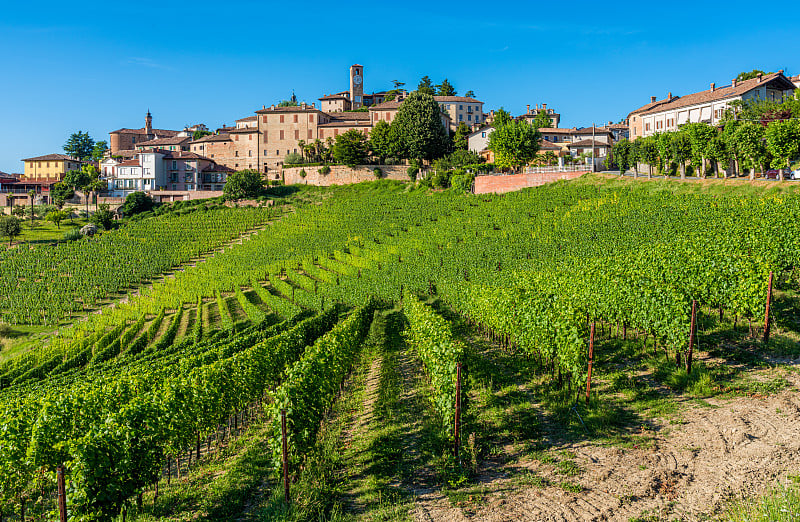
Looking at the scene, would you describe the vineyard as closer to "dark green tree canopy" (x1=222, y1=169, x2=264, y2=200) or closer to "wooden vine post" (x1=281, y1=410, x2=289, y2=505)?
"wooden vine post" (x1=281, y1=410, x2=289, y2=505)

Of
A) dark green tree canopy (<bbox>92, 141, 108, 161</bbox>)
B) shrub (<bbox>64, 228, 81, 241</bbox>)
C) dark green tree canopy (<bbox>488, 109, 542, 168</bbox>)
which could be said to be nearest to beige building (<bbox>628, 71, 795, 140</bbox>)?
dark green tree canopy (<bbox>488, 109, 542, 168</bbox>)

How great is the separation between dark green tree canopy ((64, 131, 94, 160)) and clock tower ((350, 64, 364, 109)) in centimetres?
6882

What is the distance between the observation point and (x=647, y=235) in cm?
3347

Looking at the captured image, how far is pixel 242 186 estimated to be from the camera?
76.6m

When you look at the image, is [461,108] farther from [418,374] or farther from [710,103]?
[418,374]

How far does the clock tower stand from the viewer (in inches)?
4331

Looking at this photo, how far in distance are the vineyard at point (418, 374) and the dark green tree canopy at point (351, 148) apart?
1788 inches

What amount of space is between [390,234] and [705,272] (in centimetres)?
3599

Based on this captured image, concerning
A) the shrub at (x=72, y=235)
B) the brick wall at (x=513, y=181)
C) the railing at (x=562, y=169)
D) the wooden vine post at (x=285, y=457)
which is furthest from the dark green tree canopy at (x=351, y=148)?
the wooden vine post at (x=285, y=457)

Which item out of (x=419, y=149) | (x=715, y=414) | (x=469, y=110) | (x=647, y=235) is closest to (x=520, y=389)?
(x=715, y=414)

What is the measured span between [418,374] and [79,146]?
138506 mm

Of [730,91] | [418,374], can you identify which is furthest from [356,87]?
[418,374]

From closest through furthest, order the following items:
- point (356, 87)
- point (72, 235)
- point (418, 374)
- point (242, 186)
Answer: point (418, 374) → point (72, 235) → point (242, 186) → point (356, 87)

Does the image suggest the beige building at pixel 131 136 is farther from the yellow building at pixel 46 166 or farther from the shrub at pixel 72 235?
the shrub at pixel 72 235
